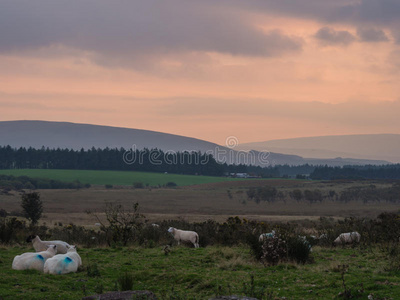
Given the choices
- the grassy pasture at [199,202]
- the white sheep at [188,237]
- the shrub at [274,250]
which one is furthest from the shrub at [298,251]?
the grassy pasture at [199,202]

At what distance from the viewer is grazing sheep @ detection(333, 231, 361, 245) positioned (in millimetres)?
19609

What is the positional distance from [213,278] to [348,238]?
31.0 feet

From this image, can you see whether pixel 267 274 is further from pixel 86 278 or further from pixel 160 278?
pixel 86 278

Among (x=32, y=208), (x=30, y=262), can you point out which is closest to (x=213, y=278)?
(x=30, y=262)

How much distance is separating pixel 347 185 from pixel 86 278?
108 meters

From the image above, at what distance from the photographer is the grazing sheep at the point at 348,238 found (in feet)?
64.3

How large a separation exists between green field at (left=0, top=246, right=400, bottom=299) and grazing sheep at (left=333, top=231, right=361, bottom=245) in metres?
2.29

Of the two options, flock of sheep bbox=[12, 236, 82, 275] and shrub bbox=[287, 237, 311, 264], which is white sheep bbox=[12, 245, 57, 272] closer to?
flock of sheep bbox=[12, 236, 82, 275]

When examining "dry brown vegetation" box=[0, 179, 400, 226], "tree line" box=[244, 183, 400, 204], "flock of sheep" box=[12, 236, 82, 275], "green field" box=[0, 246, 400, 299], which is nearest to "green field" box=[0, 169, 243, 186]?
"dry brown vegetation" box=[0, 179, 400, 226]

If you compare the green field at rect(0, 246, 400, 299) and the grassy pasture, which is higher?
the green field at rect(0, 246, 400, 299)

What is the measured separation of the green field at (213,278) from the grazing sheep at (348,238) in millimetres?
2293

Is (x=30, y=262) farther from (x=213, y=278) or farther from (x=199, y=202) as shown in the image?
(x=199, y=202)

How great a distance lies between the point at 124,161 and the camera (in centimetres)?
18638

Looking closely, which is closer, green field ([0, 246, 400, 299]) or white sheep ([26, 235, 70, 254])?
green field ([0, 246, 400, 299])
